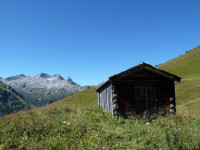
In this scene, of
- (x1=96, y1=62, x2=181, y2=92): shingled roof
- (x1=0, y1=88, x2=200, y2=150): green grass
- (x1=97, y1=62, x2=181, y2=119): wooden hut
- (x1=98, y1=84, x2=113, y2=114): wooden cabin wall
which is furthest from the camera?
(x1=98, y1=84, x2=113, y2=114): wooden cabin wall

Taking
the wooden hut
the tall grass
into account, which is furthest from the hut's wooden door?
the tall grass

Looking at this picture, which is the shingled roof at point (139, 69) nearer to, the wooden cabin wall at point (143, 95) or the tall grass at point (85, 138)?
the wooden cabin wall at point (143, 95)

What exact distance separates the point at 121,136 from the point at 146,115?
19.7 ft

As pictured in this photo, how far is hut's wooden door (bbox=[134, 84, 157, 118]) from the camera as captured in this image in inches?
509

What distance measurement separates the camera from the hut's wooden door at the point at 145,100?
12.9 m

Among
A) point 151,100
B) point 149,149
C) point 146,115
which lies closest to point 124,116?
point 146,115

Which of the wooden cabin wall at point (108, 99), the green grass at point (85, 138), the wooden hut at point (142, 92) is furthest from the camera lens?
the wooden cabin wall at point (108, 99)

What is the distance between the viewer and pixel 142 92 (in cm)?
1317

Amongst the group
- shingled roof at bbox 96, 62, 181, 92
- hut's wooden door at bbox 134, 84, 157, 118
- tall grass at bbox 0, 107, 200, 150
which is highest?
shingled roof at bbox 96, 62, 181, 92

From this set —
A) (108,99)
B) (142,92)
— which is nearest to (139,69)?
(142,92)

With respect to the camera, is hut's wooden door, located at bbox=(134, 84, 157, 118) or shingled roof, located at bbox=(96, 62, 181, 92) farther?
hut's wooden door, located at bbox=(134, 84, 157, 118)

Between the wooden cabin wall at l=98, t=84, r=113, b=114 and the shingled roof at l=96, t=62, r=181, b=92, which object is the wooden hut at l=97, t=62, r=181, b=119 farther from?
the wooden cabin wall at l=98, t=84, r=113, b=114

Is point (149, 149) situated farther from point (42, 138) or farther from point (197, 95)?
point (197, 95)

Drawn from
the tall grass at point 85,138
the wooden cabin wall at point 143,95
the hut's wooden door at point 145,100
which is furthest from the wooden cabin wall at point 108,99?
the tall grass at point 85,138
